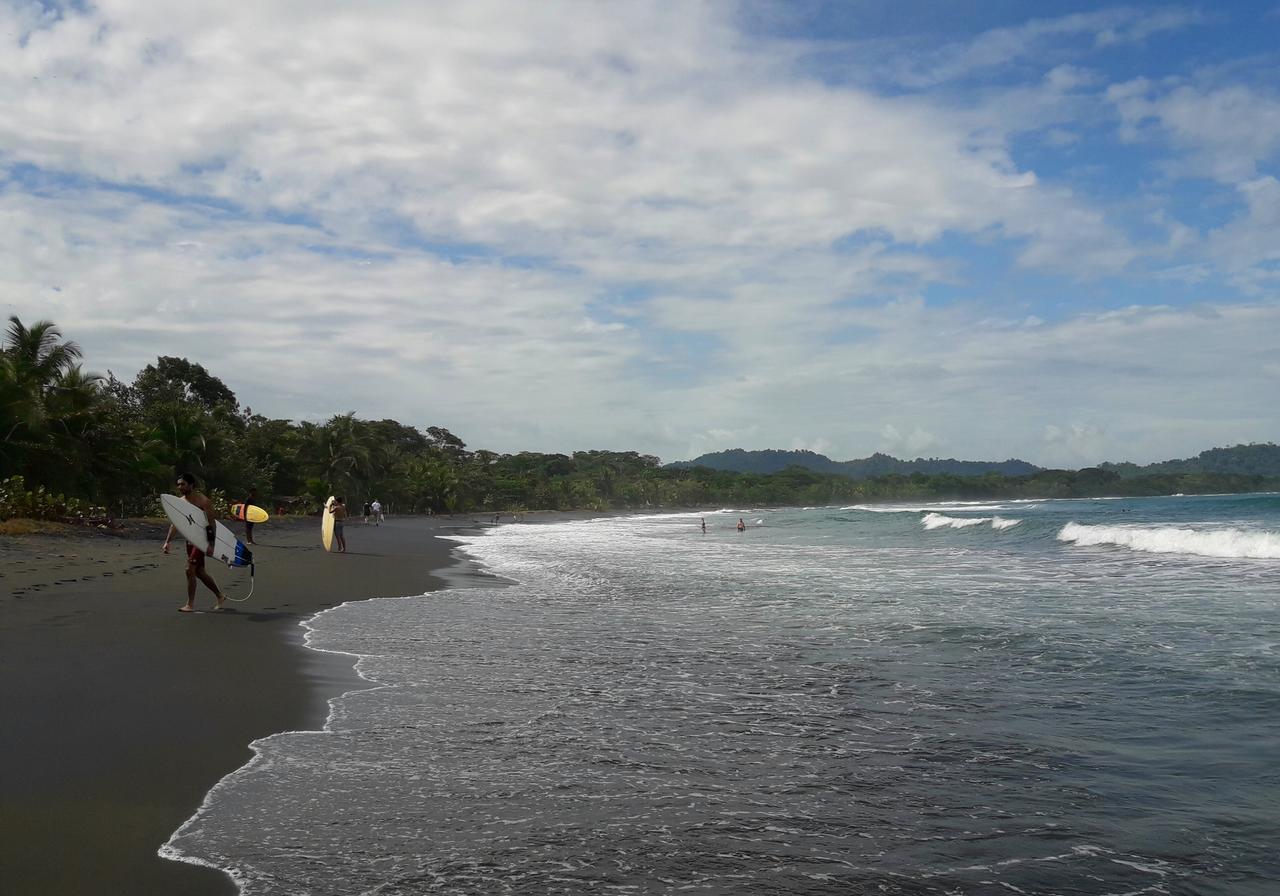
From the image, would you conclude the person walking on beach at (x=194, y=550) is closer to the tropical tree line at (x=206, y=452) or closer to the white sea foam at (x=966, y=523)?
the tropical tree line at (x=206, y=452)

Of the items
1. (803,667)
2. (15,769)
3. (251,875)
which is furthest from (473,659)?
(251,875)

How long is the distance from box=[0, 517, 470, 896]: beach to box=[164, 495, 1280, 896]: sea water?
12.0 inches

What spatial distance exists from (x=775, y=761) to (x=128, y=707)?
468 centimetres

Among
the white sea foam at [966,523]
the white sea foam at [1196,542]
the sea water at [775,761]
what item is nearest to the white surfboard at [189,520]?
the sea water at [775,761]

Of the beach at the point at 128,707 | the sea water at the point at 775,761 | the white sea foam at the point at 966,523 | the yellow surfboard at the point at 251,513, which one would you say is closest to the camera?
the beach at the point at 128,707

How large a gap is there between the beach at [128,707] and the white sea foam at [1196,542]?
24678 mm

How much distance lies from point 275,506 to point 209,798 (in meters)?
57.0

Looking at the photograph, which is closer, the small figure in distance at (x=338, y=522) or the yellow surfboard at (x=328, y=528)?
the small figure in distance at (x=338, y=522)

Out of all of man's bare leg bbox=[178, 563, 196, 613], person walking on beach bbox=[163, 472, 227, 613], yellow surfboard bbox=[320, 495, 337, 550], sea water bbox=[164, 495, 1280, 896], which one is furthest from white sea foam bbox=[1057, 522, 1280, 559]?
man's bare leg bbox=[178, 563, 196, 613]

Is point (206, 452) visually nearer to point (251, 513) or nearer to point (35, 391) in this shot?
point (35, 391)

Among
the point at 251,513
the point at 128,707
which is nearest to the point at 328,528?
the point at 251,513

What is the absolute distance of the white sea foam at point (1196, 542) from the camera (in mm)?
25875

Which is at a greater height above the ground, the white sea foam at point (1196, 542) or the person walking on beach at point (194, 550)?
the person walking on beach at point (194, 550)

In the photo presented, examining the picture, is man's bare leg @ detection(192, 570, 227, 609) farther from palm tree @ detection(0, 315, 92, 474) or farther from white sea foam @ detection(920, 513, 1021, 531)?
white sea foam @ detection(920, 513, 1021, 531)
